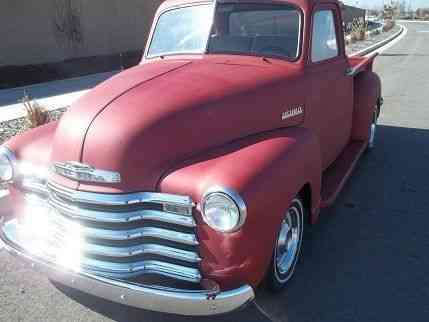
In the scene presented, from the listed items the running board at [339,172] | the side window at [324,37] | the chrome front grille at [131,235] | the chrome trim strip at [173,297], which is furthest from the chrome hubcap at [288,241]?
the side window at [324,37]

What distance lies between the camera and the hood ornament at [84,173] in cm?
253

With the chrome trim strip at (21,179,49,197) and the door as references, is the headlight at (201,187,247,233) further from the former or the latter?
the door

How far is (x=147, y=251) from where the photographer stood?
2.52 meters

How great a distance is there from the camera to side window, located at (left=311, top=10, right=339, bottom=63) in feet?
12.7

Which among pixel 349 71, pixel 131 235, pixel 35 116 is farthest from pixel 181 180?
pixel 35 116

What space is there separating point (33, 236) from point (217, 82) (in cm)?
155

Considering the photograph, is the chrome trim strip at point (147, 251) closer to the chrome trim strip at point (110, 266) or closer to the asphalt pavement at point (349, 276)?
the chrome trim strip at point (110, 266)

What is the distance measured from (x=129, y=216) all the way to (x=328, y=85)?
2.31 meters

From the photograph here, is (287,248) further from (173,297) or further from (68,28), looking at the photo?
(68,28)

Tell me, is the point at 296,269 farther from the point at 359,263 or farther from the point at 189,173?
the point at 189,173

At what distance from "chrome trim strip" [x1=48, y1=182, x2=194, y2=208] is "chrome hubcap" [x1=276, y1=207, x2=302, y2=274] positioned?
818 millimetres

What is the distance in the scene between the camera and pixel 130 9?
15.5 m

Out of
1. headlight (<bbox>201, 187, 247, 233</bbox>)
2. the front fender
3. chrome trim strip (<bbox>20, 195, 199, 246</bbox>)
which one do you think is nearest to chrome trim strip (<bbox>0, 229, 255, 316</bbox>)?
the front fender

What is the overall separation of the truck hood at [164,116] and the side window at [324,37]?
0.51m
